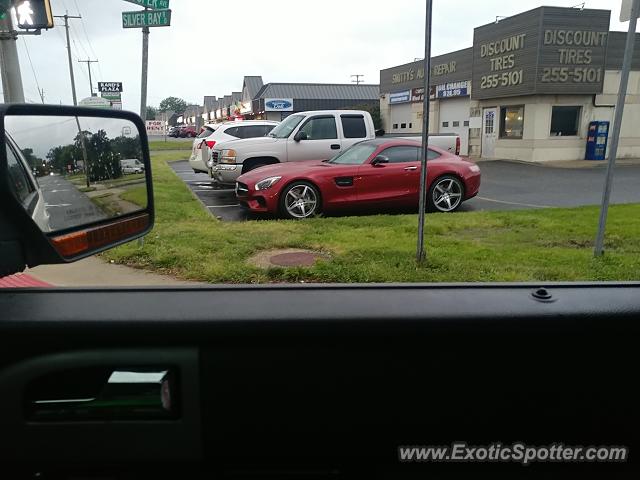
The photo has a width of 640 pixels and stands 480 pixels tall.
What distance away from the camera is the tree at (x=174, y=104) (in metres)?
77.6

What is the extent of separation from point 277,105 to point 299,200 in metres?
39.3

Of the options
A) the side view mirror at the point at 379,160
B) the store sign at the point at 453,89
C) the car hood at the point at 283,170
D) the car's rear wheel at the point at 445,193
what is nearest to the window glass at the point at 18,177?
the car hood at the point at 283,170

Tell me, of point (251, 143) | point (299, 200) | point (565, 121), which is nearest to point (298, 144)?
point (251, 143)

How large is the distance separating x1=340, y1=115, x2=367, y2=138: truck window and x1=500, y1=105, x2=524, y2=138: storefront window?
13.8 metres

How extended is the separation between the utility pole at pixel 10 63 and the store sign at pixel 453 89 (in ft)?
85.8

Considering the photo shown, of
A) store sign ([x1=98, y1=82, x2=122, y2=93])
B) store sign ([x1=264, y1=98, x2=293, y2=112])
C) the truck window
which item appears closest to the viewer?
the truck window

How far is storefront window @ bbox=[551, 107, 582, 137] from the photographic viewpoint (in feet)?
74.5

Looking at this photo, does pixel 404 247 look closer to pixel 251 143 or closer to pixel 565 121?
pixel 251 143

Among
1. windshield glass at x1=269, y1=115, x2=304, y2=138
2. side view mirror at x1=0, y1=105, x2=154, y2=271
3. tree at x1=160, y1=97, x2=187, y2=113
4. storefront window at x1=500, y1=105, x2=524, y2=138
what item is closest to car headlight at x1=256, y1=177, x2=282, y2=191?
windshield glass at x1=269, y1=115, x2=304, y2=138

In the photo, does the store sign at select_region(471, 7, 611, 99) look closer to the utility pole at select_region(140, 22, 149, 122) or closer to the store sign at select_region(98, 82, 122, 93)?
the store sign at select_region(98, 82, 122, 93)

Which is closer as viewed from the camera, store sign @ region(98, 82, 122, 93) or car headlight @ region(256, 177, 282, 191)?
car headlight @ region(256, 177, 282, 191)

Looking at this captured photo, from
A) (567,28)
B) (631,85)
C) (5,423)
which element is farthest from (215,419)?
(631,85)

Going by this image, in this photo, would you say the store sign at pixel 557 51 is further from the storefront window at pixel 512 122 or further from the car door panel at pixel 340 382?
the car door panel at pixel 340 382

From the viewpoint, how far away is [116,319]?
156cm
